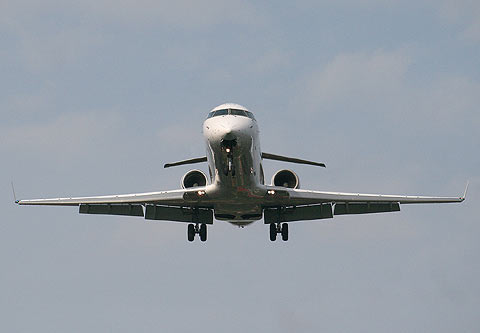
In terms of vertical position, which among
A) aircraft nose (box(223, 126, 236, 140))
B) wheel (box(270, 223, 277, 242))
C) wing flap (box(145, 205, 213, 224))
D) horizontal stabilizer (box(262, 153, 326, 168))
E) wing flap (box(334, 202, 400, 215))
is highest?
horizontal stabilizer (box(262, 153, 326, 168))

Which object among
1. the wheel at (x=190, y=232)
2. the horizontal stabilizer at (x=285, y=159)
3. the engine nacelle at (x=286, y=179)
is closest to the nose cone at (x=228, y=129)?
the engine nacelle at (x=286, y=179)

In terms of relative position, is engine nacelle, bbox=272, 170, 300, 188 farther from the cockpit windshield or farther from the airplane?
the cockpit windshield

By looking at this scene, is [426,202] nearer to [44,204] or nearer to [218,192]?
[218,192]

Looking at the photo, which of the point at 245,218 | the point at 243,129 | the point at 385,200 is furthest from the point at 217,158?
the point at 385,200

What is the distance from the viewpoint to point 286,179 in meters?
33.0

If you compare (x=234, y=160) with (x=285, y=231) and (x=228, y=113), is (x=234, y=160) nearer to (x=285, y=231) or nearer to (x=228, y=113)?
(x=228, y=113)

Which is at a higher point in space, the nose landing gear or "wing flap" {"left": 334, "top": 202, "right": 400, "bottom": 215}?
the nose landing gear

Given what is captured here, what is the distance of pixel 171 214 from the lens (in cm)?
3400

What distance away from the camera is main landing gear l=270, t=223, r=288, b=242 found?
3450 cm

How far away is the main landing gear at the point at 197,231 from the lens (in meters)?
34.2

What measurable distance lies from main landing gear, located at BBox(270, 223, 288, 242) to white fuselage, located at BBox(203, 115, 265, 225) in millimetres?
3483

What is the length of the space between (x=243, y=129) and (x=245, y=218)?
5.64 metres

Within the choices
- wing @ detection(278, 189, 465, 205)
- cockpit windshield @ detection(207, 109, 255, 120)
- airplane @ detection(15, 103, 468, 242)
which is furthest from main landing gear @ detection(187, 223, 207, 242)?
cockpit windshield @ detection(207, 109, 255, 120)

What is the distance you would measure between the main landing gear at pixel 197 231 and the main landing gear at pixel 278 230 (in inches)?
96.7
